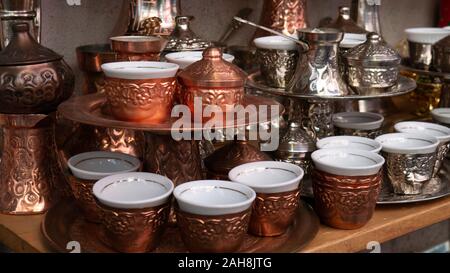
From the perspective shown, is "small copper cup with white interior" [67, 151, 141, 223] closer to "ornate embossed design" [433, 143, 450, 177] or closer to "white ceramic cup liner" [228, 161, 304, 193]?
"white ceramic cup liner" [228, 161, 304, 193]

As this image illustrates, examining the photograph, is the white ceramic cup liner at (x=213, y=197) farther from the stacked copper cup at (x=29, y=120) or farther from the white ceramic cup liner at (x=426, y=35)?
the white ceramic cup liner at (x=426, y=35)

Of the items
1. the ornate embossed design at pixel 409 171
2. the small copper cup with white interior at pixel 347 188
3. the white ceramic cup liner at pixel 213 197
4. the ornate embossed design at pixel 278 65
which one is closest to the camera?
the white ceramic cup liner at pixel 213 197

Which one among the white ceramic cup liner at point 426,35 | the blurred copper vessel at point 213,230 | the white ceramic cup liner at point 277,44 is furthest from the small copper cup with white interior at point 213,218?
the white ceramic cup liner at point 426,35

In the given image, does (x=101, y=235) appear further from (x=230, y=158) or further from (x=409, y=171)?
(x=409, y=171)

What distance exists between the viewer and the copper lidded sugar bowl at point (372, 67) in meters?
0.91

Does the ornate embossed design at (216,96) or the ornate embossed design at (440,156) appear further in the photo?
the ornate embossed design at (440,156)

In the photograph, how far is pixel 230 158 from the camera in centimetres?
80

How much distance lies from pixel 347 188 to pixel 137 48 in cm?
32

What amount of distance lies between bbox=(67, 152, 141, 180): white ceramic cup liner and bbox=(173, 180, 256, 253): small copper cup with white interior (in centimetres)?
13

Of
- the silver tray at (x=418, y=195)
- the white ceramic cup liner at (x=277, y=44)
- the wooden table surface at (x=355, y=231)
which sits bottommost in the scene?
the wooden table surface at (x=355, y=231)

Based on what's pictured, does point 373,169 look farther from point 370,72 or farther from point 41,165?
point 41,165

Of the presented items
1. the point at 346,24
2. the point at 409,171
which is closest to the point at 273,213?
the point at 409,171

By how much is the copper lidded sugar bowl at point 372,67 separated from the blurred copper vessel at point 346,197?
205 millimetres
